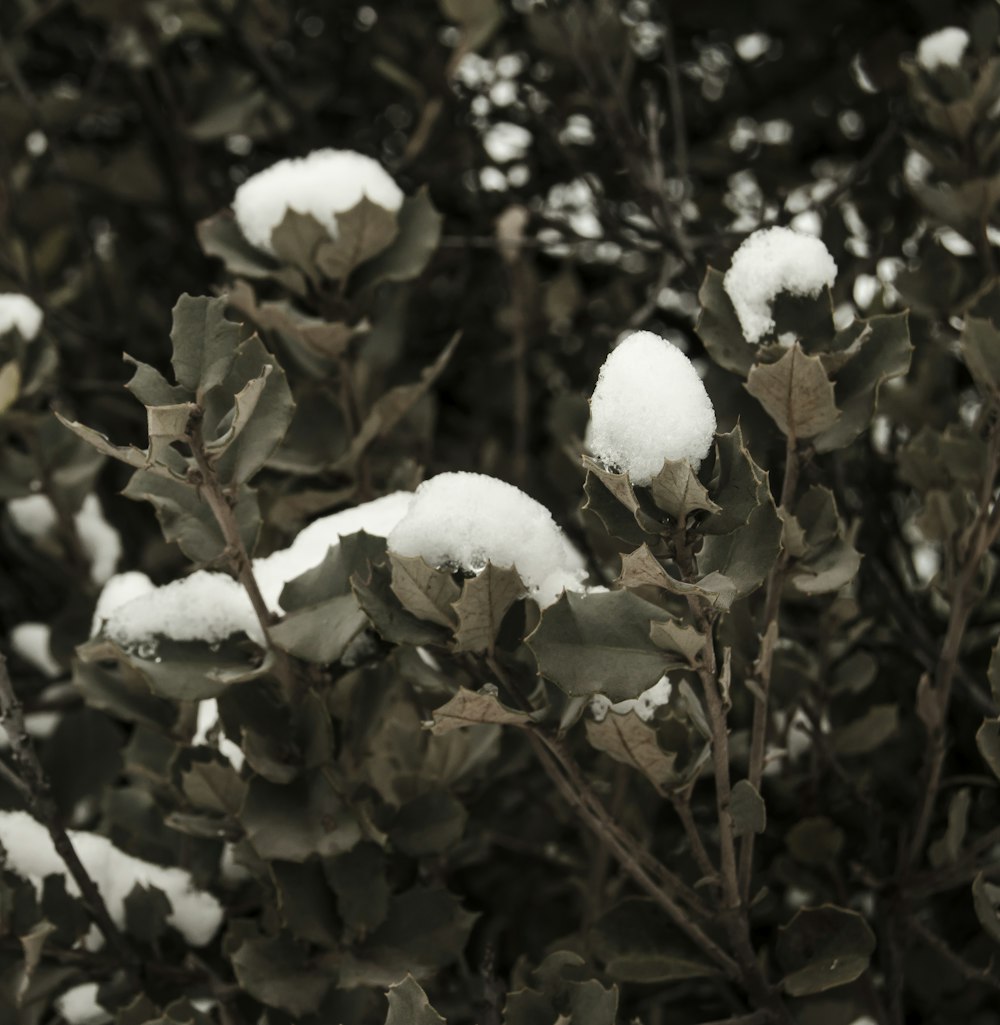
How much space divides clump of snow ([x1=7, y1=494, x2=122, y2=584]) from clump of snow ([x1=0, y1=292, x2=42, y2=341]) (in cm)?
17

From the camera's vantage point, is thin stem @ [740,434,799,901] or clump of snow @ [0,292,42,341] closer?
thin stem @ [740,434,799,901]

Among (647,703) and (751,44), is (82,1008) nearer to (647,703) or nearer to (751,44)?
(647,703)

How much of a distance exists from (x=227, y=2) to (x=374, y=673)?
3.44 feet

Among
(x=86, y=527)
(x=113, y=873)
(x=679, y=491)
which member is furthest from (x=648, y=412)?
(x=86, y=527)

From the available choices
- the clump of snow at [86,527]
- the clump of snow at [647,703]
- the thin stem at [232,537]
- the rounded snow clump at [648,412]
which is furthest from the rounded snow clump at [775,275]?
the clump of snow at [86,527]

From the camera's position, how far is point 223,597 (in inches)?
35.7

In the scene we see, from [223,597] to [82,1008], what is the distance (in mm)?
354

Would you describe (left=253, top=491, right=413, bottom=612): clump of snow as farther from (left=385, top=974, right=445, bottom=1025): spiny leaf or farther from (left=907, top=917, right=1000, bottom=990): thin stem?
(left=907, top=917, right=1000, bottom=990): thin stem

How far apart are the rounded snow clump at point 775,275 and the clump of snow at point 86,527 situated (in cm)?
69

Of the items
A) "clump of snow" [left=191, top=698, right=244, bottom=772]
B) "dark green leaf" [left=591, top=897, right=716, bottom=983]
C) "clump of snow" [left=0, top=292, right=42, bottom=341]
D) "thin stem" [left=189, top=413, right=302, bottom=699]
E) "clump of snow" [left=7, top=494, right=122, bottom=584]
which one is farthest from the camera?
"clump of snow" [left=7, top=494, right=122, bottom=584]

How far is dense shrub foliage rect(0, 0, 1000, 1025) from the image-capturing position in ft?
2.55

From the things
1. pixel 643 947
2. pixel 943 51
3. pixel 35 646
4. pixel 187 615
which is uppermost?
pixel 943 51

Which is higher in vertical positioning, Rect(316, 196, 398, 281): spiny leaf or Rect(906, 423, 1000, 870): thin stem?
Rect(316, 196, 398, 281): spiny leaf

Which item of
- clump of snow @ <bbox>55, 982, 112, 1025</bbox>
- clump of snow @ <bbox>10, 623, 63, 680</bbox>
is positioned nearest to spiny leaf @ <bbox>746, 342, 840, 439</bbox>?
clump of snow @ <bbox>55, 982, 112, 1025</bbox>
